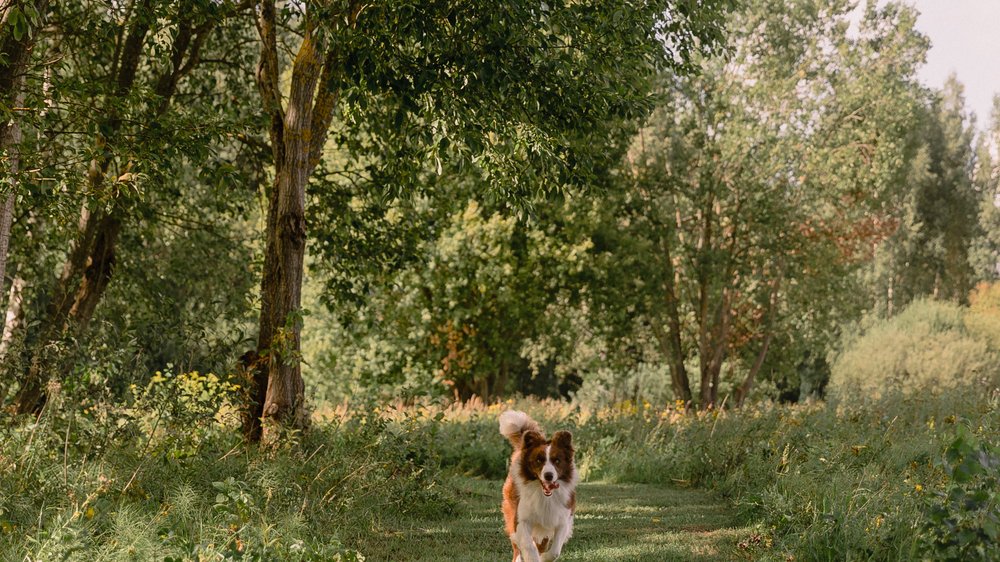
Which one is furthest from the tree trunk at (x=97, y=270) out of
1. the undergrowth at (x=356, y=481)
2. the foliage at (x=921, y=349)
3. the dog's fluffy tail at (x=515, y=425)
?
the foliage at (x=921, y=349)

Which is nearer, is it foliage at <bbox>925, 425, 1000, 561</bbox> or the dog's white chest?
foliage at <bbox>925, 425, 1000, 561</bbox>

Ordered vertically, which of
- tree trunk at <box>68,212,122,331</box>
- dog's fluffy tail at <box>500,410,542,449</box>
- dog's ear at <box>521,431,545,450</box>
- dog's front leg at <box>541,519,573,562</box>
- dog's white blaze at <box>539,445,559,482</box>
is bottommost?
dog's front leg at <box>541,519,573,562</box>

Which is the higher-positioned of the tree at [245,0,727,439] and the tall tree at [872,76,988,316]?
the tall tree at [872,76,988,316]

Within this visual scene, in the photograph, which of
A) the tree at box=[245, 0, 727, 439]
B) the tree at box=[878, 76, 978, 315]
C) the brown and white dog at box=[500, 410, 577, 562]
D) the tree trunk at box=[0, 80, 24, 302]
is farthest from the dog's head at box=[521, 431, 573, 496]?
the tree at box=[878, 76, 978, 315]

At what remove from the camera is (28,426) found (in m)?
8.20

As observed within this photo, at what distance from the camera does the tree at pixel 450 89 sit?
8617 mm

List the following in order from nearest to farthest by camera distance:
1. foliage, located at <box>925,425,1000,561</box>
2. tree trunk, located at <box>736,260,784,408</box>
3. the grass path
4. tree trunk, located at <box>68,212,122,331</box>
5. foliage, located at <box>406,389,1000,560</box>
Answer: foliage, located at <box>925,425,1000,561</box>, foliage, located at <box>406,389,1000,560</box>, the grass path, tree trunk, located at <box>68,212,122,331</box>, tree trunk, located at <box>736,260,784,408</box>

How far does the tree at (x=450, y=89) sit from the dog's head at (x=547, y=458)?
2503mm

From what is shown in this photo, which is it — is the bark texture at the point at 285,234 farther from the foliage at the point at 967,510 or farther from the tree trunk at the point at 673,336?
the tree trunk at the point at 673,336

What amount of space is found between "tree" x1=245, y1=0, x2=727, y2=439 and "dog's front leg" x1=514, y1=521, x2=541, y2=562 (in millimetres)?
3187

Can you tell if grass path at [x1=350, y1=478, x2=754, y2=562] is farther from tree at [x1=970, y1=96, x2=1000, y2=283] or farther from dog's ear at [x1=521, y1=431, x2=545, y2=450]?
tree at [x1=970, y1=96, x2=1000, y2=283]

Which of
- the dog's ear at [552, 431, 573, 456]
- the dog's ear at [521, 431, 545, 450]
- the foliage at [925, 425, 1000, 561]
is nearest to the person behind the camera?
the foliage at [925, 425, 1000, 561]

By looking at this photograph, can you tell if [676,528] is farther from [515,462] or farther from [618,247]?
[618,247]

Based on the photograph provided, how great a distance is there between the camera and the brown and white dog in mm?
7355
